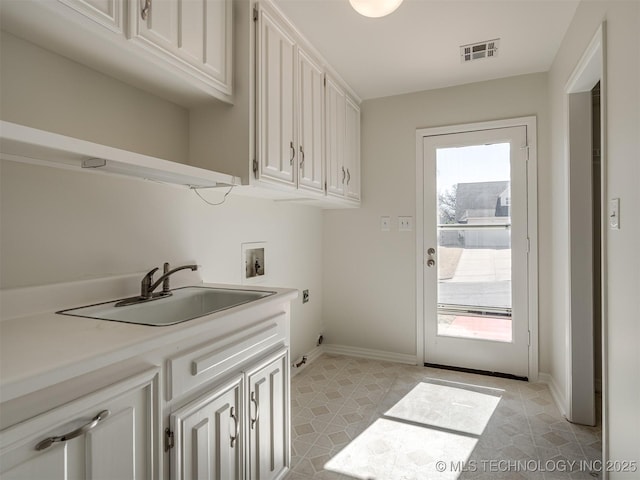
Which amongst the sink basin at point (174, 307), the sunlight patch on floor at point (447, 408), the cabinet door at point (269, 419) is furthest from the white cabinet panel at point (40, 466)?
the sunlight patch on floor at point (447, 408)

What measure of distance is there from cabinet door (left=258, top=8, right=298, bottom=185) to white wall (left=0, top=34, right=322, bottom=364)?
0.42 m

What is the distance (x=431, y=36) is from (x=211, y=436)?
2.51m

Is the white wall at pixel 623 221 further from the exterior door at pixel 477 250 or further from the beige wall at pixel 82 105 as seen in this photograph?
the beige wall at pixel 82 105

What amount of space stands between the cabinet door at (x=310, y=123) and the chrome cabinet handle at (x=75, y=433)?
1554 millimetres

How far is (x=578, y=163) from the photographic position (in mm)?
2109

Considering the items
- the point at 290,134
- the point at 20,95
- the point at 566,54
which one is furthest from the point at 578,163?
the point at 20,95

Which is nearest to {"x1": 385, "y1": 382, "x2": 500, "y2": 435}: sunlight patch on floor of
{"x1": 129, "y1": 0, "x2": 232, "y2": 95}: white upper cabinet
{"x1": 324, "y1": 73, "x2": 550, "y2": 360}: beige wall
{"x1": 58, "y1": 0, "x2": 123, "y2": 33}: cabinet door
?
{"x1": 324, "y1": 73, "x2": 550, "y2": 360}: beige wall

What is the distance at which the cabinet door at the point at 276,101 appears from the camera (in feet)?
5.77

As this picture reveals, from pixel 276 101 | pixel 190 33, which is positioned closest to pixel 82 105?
pixel 190 33

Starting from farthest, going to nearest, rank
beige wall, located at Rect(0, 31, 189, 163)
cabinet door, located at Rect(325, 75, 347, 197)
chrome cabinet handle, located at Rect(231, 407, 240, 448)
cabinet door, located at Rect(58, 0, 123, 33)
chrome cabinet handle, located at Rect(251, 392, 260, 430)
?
1. cabinet door, located at Rect(325, 75, 347, 197)
2. chrome cabinet handle, located at Rect(251, 392, 260, 430)
3. chrome cabinet handle, located at Rect(231, 407, 240, 448)
4. beige wall, located at Rect(0, 31, 189, 163)
5. cabinet door, located at Rect(58, 0, 123, 33)

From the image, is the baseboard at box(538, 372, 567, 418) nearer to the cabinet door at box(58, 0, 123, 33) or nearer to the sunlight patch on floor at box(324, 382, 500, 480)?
the sunlight patch on floor at box(324, 382, 500, 480)

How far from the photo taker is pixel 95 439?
2.68 feet

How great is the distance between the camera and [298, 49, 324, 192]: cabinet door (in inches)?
85.4

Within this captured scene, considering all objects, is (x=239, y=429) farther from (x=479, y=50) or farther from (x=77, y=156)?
(x=479, y=50)
